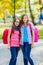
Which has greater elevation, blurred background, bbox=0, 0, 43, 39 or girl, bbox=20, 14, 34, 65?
blurred background, bbox=0, 0, 43, 39

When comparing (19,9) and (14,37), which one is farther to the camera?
(19,9)

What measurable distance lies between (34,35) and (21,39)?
1.05 feet

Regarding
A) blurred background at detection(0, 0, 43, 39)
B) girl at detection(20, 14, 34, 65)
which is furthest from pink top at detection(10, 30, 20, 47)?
blurred background at detection(0, 0, 43, 39)

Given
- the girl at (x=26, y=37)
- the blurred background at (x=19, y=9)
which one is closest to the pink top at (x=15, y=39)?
the girl at (x=26, y=37)

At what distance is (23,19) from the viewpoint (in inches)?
248

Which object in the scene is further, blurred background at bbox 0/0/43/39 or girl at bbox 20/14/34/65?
blurred background at bbox 0/0/43/39

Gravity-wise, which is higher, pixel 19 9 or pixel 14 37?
pixel 19 9

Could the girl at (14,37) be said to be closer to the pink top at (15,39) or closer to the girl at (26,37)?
the pink top at (15,39)

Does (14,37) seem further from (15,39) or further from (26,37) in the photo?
(26,37)

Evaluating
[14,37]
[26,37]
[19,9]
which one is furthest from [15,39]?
[19,9]

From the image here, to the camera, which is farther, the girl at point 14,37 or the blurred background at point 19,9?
the blurred background at point 19,9

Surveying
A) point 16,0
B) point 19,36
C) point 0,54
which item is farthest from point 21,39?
point 16,0

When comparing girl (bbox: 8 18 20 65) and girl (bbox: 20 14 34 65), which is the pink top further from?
girl (bbox: 20 14 34 65)

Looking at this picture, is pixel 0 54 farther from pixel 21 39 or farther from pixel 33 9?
pixel 33 9
